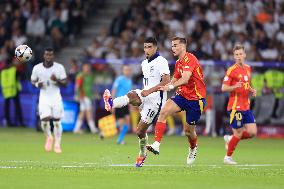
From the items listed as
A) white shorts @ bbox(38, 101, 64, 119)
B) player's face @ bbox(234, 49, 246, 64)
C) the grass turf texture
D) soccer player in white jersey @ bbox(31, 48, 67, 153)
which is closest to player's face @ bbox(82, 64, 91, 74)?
the grass turf texture

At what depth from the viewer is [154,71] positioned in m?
17.8

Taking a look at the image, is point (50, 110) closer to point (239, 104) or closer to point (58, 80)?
point (58, 80)

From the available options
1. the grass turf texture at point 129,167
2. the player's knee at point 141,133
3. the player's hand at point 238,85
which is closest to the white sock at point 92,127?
the grass turf texture at point 129,167

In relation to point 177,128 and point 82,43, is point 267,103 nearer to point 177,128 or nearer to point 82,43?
point 177,128

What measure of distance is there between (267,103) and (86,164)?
1268cm

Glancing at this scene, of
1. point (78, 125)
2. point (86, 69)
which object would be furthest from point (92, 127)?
point (86, 69)

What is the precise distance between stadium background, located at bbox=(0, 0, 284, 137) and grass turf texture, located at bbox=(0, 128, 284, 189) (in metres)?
3.72

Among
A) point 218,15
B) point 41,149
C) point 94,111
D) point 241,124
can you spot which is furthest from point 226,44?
point 241,124

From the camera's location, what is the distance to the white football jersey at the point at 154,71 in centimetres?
1770

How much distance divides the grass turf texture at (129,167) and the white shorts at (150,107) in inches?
38.9

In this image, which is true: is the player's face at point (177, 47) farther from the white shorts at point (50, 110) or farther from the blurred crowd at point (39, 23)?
the blurred crowd at point (39, 23)

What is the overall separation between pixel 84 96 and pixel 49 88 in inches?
350

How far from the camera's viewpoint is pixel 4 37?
1439 inches

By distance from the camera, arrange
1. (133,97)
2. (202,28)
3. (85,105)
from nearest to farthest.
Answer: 1. (133,97)
2. (85,105)
3. (202,28)
